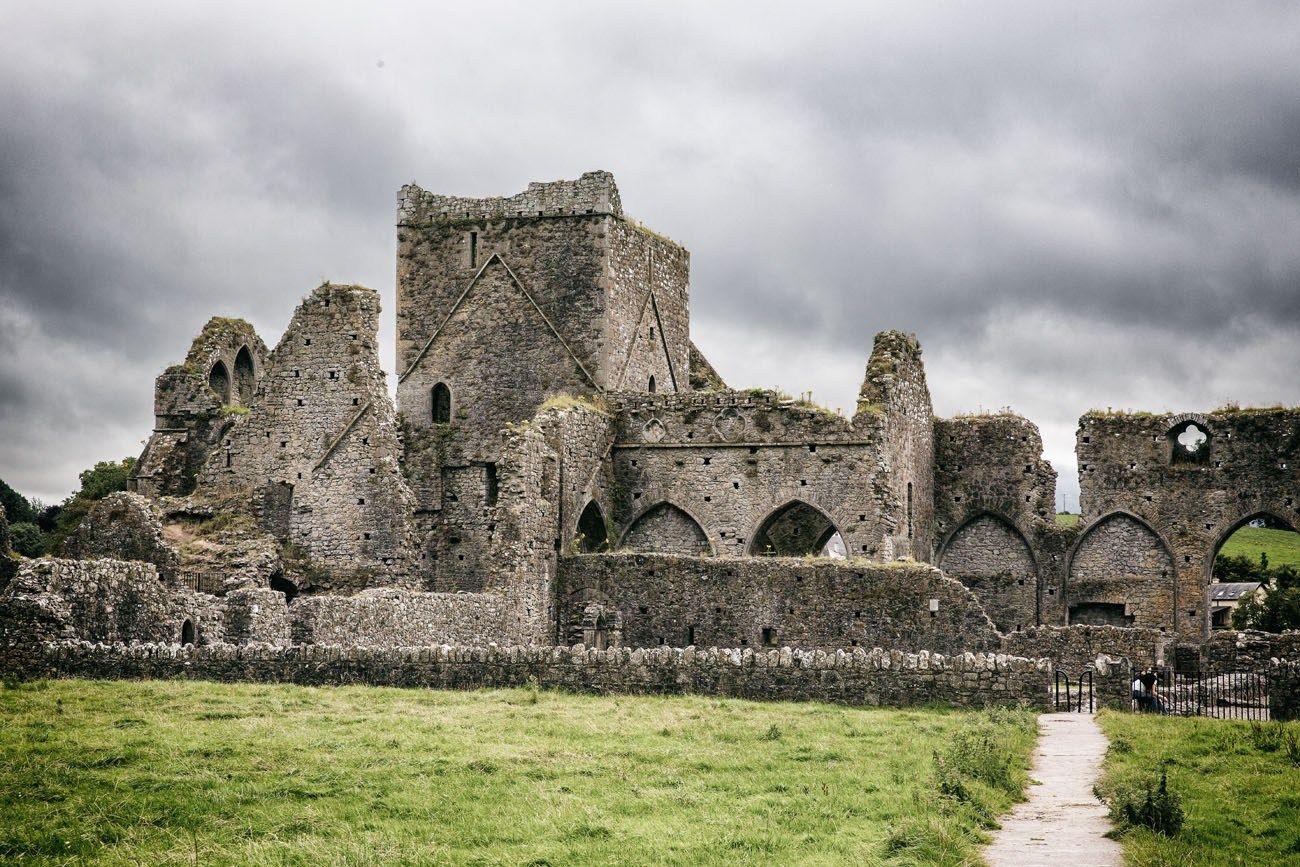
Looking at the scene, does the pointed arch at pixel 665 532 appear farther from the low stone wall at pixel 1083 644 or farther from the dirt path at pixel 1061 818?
the dirt path at pixel 1061 818

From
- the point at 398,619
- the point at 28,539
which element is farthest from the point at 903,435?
the point at 28,539

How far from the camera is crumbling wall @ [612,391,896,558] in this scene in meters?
37.4

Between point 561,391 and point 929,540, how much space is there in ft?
33.8

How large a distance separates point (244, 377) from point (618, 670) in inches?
807

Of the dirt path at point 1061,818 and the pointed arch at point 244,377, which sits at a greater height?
the pointed arch at point 244,377

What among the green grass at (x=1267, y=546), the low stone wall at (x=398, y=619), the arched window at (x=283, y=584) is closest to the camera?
the low stone wall at (x=398, y=619)

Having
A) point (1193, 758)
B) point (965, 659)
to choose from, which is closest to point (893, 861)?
point (1193, 758)

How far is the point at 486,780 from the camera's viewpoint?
54.0 ft

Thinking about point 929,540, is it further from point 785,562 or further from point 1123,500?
Answer: point 785,562

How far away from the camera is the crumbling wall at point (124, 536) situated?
32562 mm

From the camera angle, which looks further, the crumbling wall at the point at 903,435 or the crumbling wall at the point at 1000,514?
the crumbling wall at the point at 1000,514

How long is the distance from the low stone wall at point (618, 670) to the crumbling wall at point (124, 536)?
8.19 meters

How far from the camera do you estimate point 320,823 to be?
14.5 metres

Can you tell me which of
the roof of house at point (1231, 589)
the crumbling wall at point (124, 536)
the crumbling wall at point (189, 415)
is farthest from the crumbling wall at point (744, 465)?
the roof of house at point (1231, 589)
